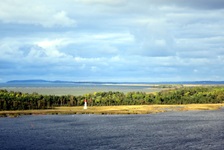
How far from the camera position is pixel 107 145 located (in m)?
82.8

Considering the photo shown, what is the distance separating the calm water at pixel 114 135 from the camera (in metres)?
82.8

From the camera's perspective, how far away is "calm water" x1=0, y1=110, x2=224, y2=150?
8281 centimetres

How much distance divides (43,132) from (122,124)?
27750 mm

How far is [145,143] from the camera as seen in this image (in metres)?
85.6

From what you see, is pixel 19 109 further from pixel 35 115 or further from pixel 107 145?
pixel 107 145

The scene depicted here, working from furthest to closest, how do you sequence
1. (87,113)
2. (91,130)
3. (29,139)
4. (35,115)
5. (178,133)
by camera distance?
1. (87,113)
2. (35,115)
3. (91,130)
4. (178,133)
5. (29,139)

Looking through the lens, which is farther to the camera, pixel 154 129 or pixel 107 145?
pixel 154 129

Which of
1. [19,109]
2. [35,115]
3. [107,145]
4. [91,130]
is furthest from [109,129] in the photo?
[19,109]

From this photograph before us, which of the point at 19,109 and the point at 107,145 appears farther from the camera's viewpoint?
the point at 19,109

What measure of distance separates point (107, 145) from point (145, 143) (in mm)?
8551

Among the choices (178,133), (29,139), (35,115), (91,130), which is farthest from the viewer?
(35,115)

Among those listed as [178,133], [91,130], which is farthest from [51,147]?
[178,133]

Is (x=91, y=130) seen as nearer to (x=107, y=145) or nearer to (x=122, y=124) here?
(x=122, y=124)

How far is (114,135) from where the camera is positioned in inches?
3839
